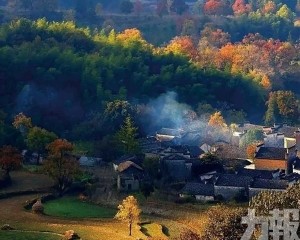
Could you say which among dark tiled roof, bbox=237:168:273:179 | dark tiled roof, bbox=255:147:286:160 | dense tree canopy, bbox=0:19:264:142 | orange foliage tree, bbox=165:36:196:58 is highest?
orange foliage tree, bbox=165:36:196:58

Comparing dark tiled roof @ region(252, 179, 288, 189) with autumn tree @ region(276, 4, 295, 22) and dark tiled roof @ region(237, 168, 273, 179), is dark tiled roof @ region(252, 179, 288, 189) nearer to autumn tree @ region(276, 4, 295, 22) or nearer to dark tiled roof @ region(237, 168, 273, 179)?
dark tiled roof @ region(237, 168, 273, 179)

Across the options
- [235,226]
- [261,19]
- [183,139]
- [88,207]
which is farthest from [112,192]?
[261,19]

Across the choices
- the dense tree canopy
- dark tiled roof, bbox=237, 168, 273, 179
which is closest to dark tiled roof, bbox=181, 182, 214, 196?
dark tiled roof, bbox=237, 168, 273, 179

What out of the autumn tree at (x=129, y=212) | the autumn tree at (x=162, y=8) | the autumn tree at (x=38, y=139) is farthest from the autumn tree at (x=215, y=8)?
the autumn tree at (x=129, y=212)

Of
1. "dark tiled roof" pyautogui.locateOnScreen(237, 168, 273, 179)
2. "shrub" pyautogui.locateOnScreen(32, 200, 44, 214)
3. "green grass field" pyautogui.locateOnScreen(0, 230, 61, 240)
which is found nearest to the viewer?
"green grass field" pyautogui.locateOnScreen(0, 230, 61, 240)

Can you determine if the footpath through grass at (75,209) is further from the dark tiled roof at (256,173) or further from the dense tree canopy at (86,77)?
the dense tree canopy at (86,77)

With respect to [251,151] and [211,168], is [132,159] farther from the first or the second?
[251,151]

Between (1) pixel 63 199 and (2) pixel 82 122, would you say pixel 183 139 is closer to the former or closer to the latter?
(2) pixel 82 122
